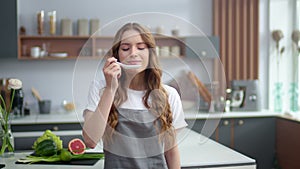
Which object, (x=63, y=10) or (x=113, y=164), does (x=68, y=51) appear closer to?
(x=63, y=10)

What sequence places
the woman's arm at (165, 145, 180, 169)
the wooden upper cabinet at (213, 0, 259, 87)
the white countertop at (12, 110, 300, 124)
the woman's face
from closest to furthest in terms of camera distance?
the woman's face
the woman's arm at (165, 145, 180, 169)
the white countertop at (12, 110, 300, 124)
the wooden upper cabinet at (213, 0, 259, 87)

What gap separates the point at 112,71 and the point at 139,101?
0.51 feet

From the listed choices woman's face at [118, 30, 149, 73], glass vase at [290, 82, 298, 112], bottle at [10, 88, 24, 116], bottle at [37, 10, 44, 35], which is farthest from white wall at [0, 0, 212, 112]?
woman's face at [118, 30, 149, 73]

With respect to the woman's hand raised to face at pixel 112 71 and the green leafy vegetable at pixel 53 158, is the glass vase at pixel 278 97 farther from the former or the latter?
the woman's hand raised to face at pixel 112 71

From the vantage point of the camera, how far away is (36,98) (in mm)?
4691

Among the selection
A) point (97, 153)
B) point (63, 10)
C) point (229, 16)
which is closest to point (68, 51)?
point (63, 10)

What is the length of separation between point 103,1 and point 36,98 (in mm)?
1264

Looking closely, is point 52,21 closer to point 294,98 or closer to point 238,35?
point 238,35

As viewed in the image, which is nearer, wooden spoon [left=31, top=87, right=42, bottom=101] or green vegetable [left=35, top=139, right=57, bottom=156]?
green vegetable [left=35, top=139, right=57, bottom=156]

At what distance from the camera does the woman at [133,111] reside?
140cm

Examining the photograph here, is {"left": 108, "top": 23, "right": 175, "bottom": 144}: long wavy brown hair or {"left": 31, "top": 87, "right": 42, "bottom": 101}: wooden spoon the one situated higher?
{"left": 108, "top": 23, "right": 175, "bottom": 144}: long wavy brown hair

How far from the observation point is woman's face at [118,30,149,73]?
1312mm

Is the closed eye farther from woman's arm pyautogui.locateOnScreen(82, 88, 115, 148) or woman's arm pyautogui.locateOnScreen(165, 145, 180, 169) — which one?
woman's arm pyautogui.locateOnScreen(165, 145, 180, 169)

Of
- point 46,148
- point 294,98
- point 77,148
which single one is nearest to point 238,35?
point 294,98
